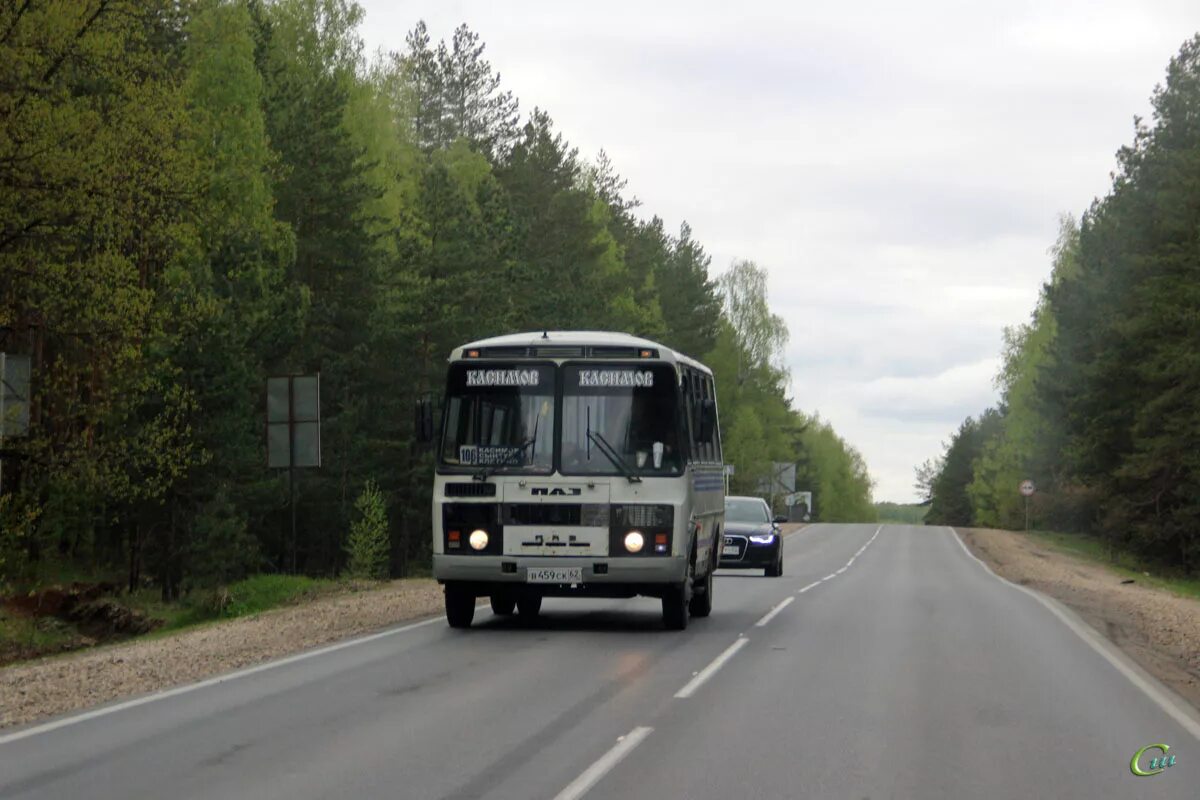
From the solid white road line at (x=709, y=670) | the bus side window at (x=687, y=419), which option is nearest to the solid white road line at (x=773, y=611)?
the solid white road line at (x=709, y=670)

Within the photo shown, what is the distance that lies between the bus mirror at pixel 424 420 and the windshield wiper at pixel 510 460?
67 cm

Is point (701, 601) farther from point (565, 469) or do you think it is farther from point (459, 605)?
point (565, 469)

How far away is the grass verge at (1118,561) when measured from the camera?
149 ft

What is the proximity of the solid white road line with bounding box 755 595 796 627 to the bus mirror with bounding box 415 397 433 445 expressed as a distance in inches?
196

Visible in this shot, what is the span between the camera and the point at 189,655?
1584 cm

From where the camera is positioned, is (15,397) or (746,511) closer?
(15,397)

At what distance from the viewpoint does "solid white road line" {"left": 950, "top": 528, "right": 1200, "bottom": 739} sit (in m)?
11.8

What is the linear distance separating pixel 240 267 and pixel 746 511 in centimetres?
1239

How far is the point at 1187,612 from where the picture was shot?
1049 inches

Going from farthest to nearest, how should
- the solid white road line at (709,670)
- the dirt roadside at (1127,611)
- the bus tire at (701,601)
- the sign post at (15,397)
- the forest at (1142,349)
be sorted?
the forest at (1142,349), the sign post at (15,397), the bus tire at (701,601), the dirt roadside at (1127,611), the solid white road line at (709,670)

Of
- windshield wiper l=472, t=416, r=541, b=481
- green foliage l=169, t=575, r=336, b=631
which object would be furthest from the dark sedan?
windshield wiper l=472, t=416, r=541, b=481

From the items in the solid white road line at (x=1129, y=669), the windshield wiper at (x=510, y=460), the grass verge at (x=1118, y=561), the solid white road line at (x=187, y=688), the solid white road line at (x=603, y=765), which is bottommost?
the grass verge at (x=1118, y=561)

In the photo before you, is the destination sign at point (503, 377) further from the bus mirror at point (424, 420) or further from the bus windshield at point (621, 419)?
the bus mirror at point (424, 420)

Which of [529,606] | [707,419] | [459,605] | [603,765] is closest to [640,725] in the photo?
[603,765]
